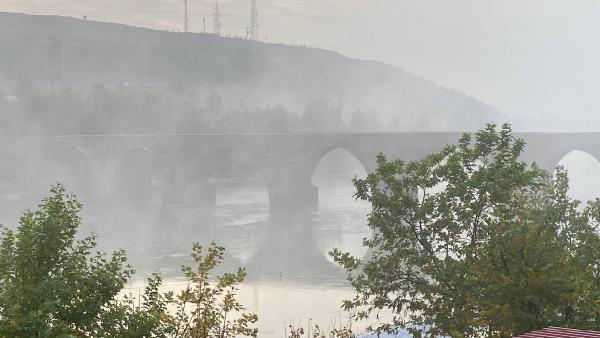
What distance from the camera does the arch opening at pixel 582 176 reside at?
81250 mm

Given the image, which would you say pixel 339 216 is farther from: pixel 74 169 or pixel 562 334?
pixel 562 334

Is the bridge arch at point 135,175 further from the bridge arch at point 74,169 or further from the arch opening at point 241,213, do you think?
the arch opening at point 241,213

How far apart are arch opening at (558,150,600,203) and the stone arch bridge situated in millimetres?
18996

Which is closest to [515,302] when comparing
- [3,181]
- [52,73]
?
[3,181]

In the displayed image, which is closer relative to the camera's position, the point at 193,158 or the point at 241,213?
the point at 241,213

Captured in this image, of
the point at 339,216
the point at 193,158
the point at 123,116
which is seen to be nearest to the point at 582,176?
the point at 339,216

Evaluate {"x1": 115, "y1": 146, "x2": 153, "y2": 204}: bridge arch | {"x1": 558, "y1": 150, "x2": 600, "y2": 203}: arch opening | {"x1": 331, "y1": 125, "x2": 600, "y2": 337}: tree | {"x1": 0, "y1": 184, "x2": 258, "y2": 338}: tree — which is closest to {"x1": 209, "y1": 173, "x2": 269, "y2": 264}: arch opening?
{"x1": 115, "y1": 146, "x2": 153, "y2": 204}: bridge arch

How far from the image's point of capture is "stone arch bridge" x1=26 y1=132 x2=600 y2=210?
79.2m

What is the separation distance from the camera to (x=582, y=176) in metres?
106

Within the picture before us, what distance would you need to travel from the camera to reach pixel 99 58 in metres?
194

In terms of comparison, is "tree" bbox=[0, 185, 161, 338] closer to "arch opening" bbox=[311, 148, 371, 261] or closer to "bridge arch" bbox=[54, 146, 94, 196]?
"arch opening" bbox=[311, 148, 371, 261]

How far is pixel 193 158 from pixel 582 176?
54.2 m

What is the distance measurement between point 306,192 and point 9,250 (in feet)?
236

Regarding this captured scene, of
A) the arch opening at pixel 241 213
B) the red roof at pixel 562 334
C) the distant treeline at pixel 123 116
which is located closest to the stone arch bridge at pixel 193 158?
the arch opening at pixel 241 213
